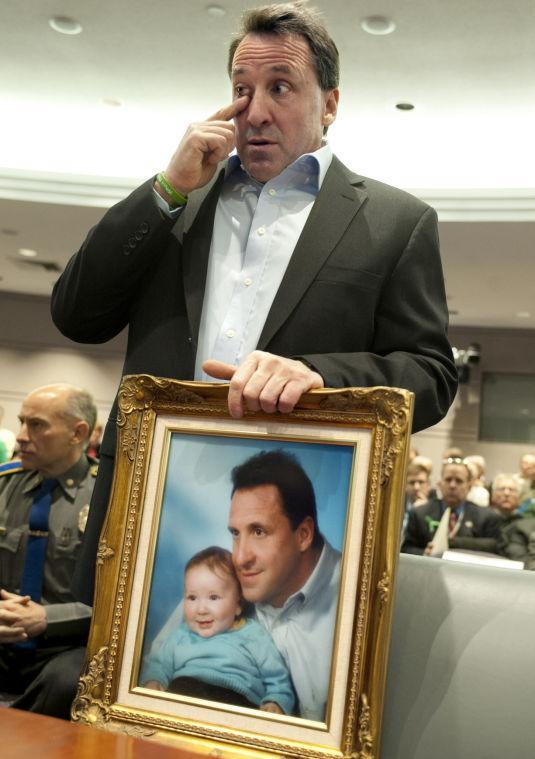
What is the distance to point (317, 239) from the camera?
1.22m

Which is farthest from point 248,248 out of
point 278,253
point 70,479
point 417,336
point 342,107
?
point 342,107

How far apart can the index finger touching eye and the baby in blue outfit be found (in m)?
0.59

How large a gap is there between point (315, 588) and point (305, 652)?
2.5 inches

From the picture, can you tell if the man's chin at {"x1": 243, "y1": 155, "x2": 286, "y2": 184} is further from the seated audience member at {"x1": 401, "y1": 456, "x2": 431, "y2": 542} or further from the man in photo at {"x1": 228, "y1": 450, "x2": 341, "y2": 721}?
the seated audience member at {"x1": 401, "y1": 456, "x2": 431, "y2": 542}

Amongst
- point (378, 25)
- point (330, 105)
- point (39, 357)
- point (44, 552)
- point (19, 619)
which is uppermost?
point (378, 25)

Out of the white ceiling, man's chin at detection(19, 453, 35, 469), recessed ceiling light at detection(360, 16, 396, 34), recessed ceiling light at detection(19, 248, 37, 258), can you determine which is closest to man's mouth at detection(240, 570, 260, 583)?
man's chin at detection(19, 453, 35, 469)

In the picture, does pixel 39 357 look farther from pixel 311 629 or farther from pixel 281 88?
pixel 311 629

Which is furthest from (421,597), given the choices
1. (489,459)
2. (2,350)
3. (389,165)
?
(2,350)

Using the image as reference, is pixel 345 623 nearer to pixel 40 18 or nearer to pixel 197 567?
pixel 197 567

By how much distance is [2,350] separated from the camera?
46.2 feet

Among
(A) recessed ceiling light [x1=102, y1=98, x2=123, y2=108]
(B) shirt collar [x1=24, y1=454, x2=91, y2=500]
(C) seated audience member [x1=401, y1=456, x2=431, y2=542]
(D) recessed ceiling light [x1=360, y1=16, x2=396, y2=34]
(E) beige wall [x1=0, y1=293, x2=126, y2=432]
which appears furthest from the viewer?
(E) beige wall [x1=0, y1=293, x2=126, y2=432]

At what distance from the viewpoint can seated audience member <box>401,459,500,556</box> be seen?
685 cm

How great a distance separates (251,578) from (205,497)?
0.11 meters

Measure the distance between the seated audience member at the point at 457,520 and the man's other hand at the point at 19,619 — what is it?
4660 mm
